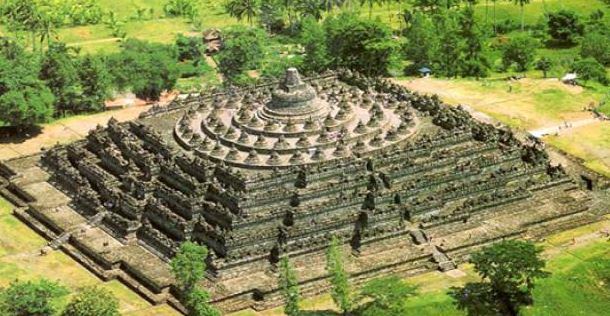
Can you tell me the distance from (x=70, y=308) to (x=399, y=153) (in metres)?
28.1

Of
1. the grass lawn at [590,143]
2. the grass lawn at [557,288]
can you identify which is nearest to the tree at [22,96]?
the grass lawn at [557,288]

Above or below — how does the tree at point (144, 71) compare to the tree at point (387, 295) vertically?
above

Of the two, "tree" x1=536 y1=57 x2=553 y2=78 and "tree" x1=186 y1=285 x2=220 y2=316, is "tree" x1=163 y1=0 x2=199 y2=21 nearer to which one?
"tree" x1=536 y1=57 x2=553 y2=78

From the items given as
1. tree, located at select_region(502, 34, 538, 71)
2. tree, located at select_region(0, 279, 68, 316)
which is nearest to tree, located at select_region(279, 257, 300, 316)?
tree, located at select_region(0, 279, 68, 316)

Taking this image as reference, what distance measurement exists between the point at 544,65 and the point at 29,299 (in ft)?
250

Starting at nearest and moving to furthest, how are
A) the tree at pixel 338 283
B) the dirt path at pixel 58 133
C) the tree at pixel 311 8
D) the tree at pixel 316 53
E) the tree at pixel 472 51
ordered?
the tree at pixel 338 283 < the dirt path at pixel 58 133 < the tree at pixel 316 53 < the tree at pixel 472 51 < the tree at pixel 311 8

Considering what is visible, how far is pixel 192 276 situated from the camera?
63438mm

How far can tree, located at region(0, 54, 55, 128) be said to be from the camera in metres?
93.4

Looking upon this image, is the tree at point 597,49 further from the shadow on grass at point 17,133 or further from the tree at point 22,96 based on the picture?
the shadow on grass at point 17,133

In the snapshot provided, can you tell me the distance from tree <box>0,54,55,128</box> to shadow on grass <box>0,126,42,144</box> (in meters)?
0.69

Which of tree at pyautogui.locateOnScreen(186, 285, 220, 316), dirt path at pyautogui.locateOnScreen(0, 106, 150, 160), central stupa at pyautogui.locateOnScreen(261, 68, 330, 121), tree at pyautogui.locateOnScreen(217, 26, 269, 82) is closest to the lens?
tree at pyautogui.locateOnScreen(186, 285, 220, 316)

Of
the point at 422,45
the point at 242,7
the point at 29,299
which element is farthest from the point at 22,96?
the point at 422,45

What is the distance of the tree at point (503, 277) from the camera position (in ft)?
206

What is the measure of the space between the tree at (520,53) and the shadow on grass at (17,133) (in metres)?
56.3
